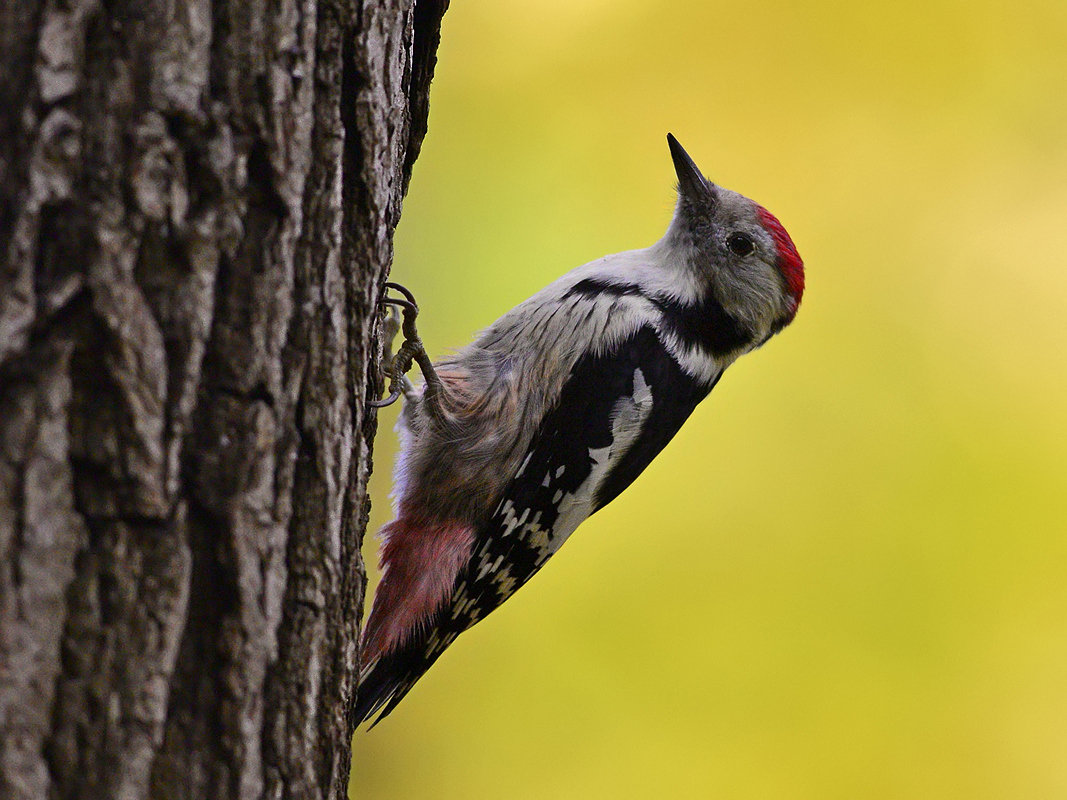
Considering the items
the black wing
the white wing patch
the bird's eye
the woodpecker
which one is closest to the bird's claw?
the woodpecker

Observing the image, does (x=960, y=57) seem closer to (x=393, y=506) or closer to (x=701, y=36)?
(x=701, y=36)

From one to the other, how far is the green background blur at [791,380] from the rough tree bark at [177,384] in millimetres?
2327

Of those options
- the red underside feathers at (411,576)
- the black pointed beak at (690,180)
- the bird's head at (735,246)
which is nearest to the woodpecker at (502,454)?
the red underside feathers at (411,576)

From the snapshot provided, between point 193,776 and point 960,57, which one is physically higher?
point 960,57

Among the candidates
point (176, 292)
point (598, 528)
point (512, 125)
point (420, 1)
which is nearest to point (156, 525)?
point (176, 292)

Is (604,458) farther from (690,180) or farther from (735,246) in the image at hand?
(690,180)

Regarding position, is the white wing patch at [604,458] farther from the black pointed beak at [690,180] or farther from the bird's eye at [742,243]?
the black pointed beak at [690,180]

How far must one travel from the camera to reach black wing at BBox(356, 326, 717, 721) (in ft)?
8.66

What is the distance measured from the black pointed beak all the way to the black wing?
24.2 inches

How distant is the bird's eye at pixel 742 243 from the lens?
3039 millimetres

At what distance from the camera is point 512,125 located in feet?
12.9

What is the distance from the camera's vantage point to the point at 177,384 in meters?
1.08

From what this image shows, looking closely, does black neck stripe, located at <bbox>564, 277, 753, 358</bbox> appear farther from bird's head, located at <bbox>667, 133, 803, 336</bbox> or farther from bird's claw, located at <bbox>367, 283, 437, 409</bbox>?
bird's claw, located at <bbox>367, 283, 437, 409</bbox>

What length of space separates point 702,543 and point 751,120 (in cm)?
161
